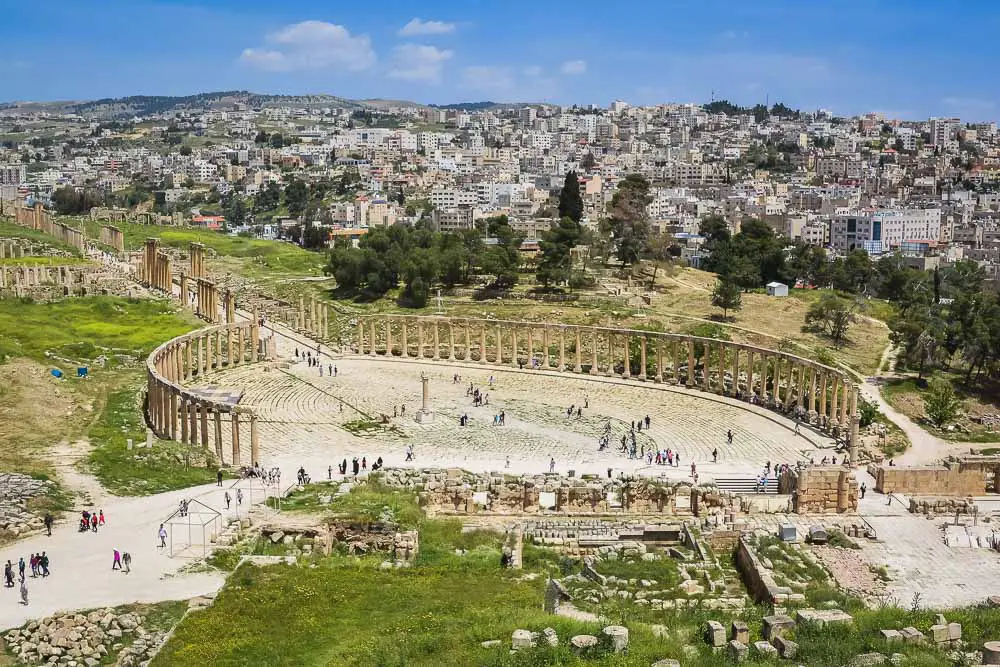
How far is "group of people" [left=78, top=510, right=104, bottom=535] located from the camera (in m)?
40.8

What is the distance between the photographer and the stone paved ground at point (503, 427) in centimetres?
5675

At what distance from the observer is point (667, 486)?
48406mm

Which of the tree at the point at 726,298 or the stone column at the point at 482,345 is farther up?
the tree at the point at 726,298

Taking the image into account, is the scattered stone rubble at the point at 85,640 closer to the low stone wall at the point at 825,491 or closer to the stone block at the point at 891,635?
the stone block at the point at 891,635

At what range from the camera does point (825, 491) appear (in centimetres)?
4775

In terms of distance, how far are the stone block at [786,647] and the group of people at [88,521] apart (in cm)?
2588

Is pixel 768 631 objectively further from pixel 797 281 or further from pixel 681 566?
pixel 797 281

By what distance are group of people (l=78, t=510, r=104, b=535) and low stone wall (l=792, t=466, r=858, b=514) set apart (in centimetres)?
2856

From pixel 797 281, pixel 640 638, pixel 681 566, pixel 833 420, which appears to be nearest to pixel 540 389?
pixel 833 420

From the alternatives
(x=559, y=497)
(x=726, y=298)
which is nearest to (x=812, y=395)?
(x=726, y=298)

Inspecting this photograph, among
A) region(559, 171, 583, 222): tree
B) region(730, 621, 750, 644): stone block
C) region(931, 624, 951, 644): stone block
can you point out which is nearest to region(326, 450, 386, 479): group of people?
region(730, 621, 750, 644): stone block

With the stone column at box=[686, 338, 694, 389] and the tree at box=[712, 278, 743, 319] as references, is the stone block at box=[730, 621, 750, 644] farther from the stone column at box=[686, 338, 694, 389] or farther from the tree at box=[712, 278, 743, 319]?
the tree at box=[712, 278, 743, 319]

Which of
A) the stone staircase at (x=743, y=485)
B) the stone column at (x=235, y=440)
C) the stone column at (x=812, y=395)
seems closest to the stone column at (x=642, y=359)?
the stone column at (x=812, y=395)

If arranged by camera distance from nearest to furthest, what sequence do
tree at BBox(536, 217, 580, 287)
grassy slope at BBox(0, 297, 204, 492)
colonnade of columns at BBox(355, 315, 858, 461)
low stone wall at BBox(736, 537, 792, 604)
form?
low stone wall at BBox(736, 537, 792, 604), grassy slope at BBox(0, 297, 204, 492), colonnade of columns at BBox(355, 315, 858, 461), tree at BBox(536, 217, 580, 287)
